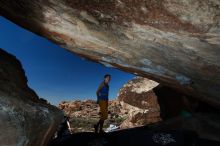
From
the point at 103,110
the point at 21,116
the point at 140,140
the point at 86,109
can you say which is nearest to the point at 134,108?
the point at 103,110

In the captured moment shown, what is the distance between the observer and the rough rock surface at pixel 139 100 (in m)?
20.5

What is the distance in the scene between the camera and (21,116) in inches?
256

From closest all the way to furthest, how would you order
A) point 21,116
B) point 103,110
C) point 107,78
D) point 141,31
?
point 21,116 → point 141,31 → point 103,110 → point 107,78

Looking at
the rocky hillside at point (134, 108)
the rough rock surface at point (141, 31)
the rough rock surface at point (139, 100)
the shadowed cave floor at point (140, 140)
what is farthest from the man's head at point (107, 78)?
the shadowed cave floor at point (140, 140)

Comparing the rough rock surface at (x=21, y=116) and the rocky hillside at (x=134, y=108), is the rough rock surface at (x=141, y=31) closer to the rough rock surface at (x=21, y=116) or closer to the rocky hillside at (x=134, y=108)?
the rough rock surface at (x=21, y=116)

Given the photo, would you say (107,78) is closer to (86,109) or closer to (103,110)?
(103,110)

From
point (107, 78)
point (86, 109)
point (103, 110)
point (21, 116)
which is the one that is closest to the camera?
point (21, 116)

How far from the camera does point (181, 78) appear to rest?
10.9 metres

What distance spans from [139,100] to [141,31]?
1958 centimetres

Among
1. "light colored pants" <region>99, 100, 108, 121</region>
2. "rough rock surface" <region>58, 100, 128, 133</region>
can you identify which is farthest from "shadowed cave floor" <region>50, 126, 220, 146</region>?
"rough rock surface" <region>58, 100, 128, 133</region>

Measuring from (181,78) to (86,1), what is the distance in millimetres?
4914

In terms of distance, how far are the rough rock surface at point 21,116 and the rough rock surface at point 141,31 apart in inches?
78.8

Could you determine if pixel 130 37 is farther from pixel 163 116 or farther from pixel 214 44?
pixel 163 116

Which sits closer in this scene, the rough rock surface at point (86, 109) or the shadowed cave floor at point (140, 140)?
the shadowed cave floor at point (140, 140)
